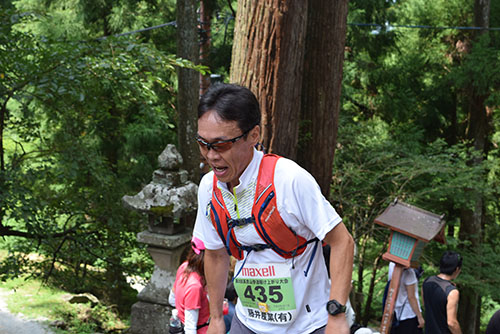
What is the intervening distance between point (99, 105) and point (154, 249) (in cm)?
265

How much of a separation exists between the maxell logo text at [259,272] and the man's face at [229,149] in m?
0.42

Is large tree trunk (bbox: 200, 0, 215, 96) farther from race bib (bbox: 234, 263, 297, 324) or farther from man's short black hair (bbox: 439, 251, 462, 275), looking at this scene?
race bib (bbox: 234, 263, 297, 324)

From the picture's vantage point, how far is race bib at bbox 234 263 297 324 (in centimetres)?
214

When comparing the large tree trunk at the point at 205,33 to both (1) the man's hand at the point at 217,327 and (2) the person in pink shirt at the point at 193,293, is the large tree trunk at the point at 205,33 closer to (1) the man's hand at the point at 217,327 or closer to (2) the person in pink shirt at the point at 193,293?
(2) the person in pink shirt at the point at 193,293

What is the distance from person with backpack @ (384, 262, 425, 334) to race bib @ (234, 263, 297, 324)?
3749 mm

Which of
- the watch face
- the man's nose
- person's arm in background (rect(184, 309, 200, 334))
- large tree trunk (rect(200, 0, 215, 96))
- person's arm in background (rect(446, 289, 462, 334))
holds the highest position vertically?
large tree trunk (rect(200, 0, 215, 96))

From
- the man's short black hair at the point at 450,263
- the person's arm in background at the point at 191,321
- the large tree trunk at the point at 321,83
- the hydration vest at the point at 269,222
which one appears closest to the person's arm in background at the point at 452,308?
the man's short black hair at the point at 450,263

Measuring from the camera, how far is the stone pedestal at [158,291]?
16.3 feet

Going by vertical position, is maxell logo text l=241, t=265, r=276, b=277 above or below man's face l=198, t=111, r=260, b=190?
below

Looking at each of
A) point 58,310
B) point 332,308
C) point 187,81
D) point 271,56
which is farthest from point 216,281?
point 187,81

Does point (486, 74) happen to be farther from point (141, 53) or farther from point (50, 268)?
point (50, 268)

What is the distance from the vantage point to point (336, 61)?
5.80 m

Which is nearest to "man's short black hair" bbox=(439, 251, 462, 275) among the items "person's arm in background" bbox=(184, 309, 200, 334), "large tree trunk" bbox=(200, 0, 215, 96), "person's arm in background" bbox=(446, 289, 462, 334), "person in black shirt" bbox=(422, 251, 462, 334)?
"person in black shirt" bbox=(422, 251, 462, 334)

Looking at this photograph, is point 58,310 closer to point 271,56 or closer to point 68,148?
point 68,148
